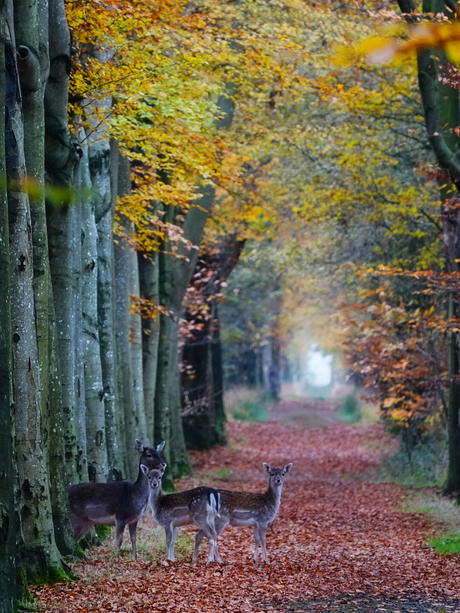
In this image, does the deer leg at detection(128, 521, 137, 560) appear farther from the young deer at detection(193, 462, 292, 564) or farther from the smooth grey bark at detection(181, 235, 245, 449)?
the smooth grey bark at detection(181, 235, 245, 449)

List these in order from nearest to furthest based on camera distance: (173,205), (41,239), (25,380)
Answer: (25,380) → (41,239) → (173,205)

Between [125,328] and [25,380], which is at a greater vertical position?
[125,328]

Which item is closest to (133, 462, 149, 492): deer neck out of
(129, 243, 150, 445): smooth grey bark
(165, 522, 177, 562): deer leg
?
(165, 522, 177, 562): deer leg

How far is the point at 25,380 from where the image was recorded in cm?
766

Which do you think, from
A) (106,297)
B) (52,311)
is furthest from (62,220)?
(106,297)

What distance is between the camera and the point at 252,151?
69.7 ft

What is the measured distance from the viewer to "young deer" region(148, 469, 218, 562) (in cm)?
971

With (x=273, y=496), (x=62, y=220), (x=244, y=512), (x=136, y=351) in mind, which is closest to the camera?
(x=62, y=220)

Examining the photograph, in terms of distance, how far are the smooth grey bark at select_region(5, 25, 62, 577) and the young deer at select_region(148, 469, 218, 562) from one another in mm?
2179

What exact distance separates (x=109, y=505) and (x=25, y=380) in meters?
Result: 2.83

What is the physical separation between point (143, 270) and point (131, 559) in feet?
29.9

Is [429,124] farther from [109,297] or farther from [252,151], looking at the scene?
[252,151]

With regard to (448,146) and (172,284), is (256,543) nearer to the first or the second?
(448,146)

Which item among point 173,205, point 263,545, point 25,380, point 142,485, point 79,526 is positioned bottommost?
point 263,545
